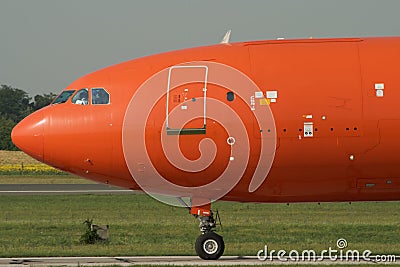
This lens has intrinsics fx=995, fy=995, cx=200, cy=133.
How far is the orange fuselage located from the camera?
2358cm

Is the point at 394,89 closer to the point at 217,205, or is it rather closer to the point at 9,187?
the point at 217,205

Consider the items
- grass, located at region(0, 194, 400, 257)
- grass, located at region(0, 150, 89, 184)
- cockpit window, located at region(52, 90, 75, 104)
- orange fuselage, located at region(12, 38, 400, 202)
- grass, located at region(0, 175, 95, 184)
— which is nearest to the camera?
orange fuselage, located at region(12, 38, 400, 202)

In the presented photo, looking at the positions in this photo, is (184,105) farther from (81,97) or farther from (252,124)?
(81,97)

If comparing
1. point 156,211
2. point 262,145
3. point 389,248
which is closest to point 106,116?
point 262,145

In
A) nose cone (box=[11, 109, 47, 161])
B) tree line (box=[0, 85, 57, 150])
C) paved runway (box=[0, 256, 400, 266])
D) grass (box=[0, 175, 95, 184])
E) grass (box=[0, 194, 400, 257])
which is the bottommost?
paved runway (box=[0, 256, 400, 266])

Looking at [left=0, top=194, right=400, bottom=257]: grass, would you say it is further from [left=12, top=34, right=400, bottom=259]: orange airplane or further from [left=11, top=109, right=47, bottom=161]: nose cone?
[left=11, top=109, right=47, bottom=161]: nose cone

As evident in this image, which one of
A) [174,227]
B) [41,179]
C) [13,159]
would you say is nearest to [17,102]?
[13,159]

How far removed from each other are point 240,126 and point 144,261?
4466mm

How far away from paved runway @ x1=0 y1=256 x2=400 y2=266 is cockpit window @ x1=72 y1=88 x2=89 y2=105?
157 inches

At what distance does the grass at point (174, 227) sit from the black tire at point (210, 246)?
8.01 feet

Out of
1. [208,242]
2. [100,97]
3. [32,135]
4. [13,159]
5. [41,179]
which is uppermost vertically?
[100,97]

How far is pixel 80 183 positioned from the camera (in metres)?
69.6

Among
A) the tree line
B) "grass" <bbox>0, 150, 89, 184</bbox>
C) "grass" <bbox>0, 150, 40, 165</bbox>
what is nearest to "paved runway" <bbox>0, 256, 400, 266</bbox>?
"grass" <bbox>0, 150, 89, 184</bbox>

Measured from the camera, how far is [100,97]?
24.8 metres
